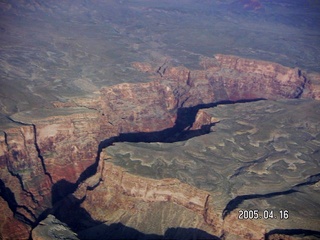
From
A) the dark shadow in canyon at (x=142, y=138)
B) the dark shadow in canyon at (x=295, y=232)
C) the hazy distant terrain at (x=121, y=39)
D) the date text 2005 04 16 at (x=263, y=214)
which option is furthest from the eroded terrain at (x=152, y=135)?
the hazy distant terrain at (x=121, y=39)

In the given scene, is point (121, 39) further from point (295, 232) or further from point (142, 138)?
point (295, 232)

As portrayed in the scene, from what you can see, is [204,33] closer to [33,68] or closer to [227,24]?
[227,24]

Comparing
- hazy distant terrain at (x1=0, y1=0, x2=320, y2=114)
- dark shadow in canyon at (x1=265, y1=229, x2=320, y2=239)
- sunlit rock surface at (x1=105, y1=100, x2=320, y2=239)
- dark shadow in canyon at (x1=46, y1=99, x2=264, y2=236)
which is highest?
hazy distant terrain at (x1=0, y1=0, x2=320, y2=114)

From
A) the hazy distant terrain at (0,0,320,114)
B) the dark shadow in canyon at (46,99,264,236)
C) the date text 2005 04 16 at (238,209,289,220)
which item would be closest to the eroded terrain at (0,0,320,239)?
the dark shadow in canyon at (46,99,264,236)

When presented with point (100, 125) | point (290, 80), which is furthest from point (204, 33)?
point (100, 125)

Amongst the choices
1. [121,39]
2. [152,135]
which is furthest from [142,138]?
[121,39]

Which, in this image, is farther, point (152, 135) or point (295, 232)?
point (152, 135)

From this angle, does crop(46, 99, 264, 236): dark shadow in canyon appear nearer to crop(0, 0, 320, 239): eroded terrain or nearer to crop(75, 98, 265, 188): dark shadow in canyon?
crop(75, 98, 265, 188): dark shadow in canyon
